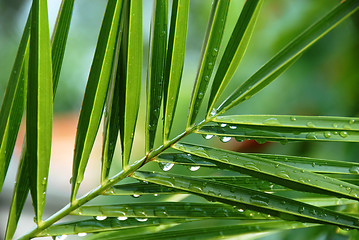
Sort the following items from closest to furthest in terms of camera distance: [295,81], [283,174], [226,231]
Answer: [283,174], [226,231], [295,81]

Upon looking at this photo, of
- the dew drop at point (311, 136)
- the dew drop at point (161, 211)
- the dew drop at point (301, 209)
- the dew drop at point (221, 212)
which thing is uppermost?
the dew drop at point (311, 136)

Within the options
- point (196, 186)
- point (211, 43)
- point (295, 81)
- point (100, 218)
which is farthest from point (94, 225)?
point (295, 81)

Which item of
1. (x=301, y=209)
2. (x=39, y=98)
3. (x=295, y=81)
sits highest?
(x=295, y=81)

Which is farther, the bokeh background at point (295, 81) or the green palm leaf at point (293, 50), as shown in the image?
the bokeh background at point (295, 81)

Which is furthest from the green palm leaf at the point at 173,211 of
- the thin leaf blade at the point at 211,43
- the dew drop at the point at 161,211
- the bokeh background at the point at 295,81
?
the bokeh background at the point at 295,81

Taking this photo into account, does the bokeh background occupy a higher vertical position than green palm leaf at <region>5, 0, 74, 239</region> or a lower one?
higher

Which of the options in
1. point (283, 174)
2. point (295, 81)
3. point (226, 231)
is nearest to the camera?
point (283, 174)

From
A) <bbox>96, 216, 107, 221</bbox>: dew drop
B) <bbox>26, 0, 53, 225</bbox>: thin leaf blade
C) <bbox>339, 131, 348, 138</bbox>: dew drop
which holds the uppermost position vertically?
<bbox>26, 0, 53, 225</bbox>: thin leaf blade

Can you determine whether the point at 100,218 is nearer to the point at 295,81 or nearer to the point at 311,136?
the point at 311,136

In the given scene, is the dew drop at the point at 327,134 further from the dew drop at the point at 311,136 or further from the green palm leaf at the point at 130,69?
the green palm leaf at the point at 130,69

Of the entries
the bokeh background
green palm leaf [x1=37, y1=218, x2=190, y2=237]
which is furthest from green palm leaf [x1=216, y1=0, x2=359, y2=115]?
the bokeh background

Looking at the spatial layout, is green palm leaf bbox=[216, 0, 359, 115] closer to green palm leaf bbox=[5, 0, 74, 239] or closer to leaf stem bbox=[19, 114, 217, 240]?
leaf stem bbox=[19, 114, 217, 240]
